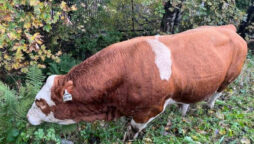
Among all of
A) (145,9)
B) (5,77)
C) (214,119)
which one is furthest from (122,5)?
(214,119)

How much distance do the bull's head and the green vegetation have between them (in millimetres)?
176

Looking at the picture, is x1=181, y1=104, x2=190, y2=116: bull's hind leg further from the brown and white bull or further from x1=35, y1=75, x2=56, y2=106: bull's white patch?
x1=35, y1=75, x2=56, y2=106: bull's white patch

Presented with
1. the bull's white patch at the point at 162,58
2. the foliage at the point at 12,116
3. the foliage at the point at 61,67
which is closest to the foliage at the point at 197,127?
the foliage at the point at 12,116

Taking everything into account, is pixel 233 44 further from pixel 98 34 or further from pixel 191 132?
pixel 98 34

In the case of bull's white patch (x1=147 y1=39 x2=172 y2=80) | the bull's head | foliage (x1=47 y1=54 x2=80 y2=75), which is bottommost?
foliage (x1=47 y1=54 x2=80 y2=75)

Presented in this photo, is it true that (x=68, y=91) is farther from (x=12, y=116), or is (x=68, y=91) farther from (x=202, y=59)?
(x=202, y=59)

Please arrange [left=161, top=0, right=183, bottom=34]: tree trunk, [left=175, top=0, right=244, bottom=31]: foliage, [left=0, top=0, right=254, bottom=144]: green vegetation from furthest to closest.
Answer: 1. [left=161, top=0, right=183, bottom=34]: tree trunk
2. [left=175, top=0, right=244, bottom=31]: foliage
3. [left=0, top=0, right=254, bottom=144]: green vegetation

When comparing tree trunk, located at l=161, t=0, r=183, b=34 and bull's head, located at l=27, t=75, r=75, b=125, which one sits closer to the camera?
bull's head, located at l=27, t=75, r=75, b=125

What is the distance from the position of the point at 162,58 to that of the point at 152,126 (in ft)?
5.18

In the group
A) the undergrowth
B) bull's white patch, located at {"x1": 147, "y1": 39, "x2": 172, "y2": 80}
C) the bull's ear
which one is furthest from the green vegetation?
bull's white patch, located at {"x1": 147, "y1": 39, "x2": 172, "y2": 80}

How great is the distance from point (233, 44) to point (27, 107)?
133 inches

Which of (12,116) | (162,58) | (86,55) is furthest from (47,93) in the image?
(86,55)

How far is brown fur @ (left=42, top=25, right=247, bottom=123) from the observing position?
293 cm

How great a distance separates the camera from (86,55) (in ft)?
23.2
